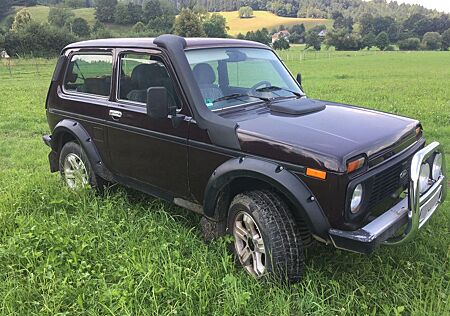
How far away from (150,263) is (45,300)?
80cm

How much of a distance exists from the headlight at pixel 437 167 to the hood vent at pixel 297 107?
106 centimetres

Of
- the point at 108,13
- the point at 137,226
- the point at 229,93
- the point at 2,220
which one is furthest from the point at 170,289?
the point at 108,13

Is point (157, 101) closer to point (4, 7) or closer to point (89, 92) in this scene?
point (89, 92)

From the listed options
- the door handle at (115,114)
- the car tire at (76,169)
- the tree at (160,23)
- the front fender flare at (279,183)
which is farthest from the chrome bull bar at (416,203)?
the tree at (160,23)

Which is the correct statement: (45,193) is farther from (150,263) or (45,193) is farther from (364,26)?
(364,26)

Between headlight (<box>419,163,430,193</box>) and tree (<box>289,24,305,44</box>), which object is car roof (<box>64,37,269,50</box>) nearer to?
headlight (<box>419,163,430,193</box>)

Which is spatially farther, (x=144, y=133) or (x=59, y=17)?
(x=59, y=17)

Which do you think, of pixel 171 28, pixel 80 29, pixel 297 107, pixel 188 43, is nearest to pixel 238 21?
pixel 171 28

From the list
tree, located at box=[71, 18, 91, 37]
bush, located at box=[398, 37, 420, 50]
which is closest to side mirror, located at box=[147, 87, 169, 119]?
tree, located at box=[71, 18, 91, 37]

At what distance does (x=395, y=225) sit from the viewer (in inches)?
124

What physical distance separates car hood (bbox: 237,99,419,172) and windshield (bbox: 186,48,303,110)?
0.30 meters

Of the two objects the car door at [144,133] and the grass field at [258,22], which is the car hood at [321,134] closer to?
the car door at [144,133]

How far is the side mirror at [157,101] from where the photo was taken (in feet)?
12.0

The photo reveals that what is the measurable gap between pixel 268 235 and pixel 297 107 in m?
1.24
